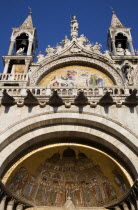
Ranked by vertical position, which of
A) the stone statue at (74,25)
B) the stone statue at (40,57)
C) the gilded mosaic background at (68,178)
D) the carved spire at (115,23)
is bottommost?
the gilded mosaic background at (68,178)

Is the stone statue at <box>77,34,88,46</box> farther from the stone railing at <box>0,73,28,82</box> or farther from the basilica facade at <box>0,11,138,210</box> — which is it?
the basilica facade at <box>0,11,138,210</box>

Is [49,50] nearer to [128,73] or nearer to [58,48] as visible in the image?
[58,48]

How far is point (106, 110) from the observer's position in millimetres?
7750

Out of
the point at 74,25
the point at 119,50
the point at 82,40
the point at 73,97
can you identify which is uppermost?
the point at 74,25

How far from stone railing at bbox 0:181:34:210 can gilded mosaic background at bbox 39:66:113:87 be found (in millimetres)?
5501

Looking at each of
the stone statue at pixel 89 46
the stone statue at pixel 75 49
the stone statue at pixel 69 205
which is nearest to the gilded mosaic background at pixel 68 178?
the stone statue at pixel 69 205

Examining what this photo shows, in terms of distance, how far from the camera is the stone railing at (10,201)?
6566 mm

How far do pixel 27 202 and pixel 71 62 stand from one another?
280 inches

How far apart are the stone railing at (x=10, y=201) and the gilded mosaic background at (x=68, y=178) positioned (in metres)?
0.22

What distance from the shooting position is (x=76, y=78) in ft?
38.4

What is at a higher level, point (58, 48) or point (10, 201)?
point (58, 48)

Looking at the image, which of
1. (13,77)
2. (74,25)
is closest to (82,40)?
(74,25)

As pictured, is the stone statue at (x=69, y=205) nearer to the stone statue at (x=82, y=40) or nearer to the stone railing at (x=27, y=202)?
the stone railing at (x=27, y=202)

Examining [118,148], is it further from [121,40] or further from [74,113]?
[121,40]
